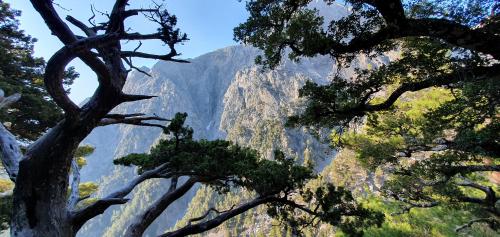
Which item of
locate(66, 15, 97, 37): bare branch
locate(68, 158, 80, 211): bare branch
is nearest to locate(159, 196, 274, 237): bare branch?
locate(68, 158, 80, 211): bare branch

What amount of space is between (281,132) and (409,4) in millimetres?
163042

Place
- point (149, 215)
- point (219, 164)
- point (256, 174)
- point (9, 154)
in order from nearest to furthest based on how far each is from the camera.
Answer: point (9, 154), point (149, 215), point (256, 174), point (219, 164)

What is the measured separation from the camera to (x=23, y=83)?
18.2m

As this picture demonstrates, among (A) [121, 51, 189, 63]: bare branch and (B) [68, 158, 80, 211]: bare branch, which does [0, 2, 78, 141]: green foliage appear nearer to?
(B) [68, 158, 80, 211]: bare branch

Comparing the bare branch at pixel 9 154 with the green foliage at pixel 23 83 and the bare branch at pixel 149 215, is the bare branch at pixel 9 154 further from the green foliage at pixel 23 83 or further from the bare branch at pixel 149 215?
the green foliage at pixel 23 83

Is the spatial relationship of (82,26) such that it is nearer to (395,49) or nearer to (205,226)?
(205,226)

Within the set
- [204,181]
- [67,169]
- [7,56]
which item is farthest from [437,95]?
[7,56]

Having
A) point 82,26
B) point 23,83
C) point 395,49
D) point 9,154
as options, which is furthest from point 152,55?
point 23,83

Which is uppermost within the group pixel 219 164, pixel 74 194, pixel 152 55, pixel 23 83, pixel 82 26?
pixel 23 83

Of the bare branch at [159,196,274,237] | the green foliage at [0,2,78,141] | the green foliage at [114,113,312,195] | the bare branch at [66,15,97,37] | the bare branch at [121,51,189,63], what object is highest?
the green foliage at [0,2,78,141]

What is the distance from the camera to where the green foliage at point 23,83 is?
1627cm

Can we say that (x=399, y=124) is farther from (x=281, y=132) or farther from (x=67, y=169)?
(x=281, y=132)

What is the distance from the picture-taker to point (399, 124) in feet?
44.1

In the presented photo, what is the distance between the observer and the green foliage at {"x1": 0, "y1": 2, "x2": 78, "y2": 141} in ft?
53.4
